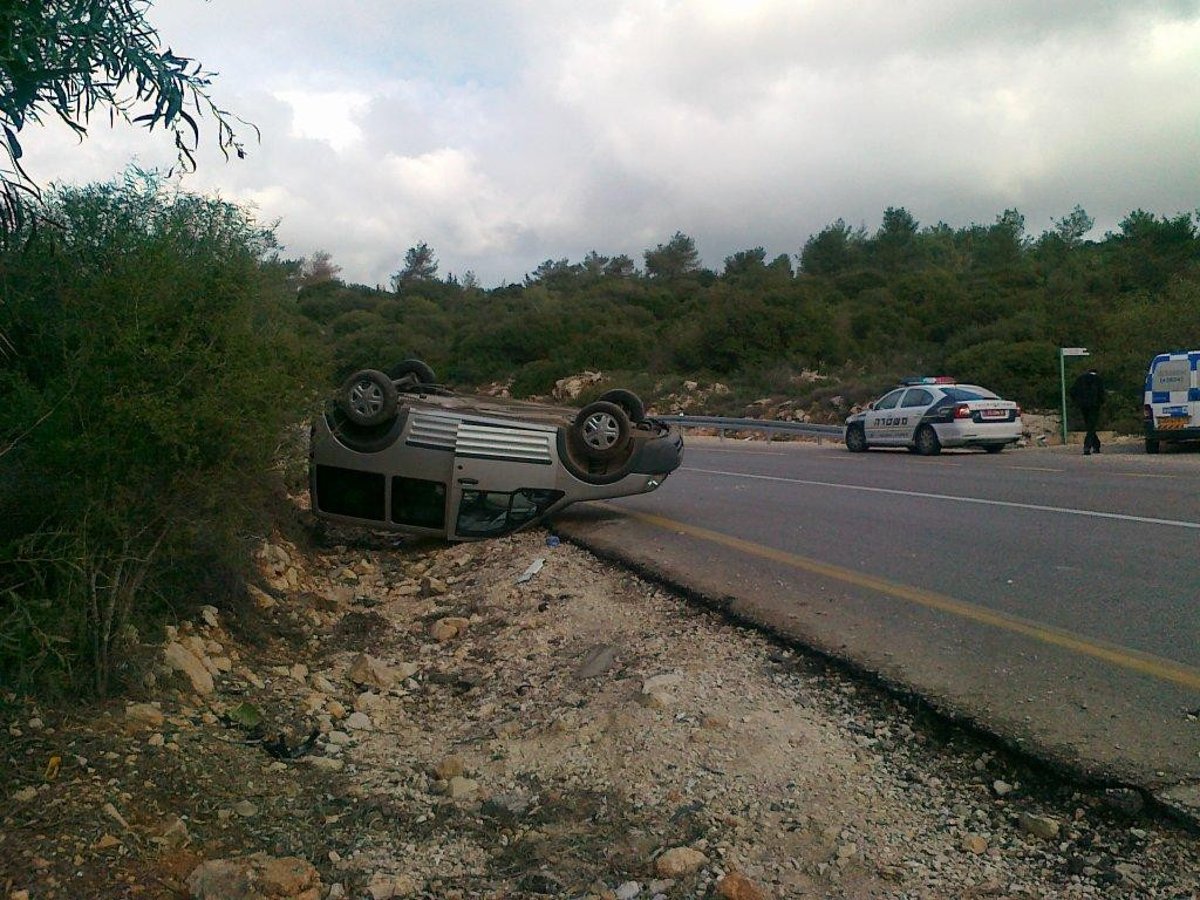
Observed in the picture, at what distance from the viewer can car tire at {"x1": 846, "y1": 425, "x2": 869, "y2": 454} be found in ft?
78.0

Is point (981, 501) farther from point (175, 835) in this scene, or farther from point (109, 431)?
point (175, 835)

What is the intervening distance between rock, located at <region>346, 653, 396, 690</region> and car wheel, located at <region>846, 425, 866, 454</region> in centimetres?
1892

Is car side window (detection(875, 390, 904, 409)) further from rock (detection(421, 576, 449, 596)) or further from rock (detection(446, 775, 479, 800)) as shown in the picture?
rock (detection(446, 775, 479, 800))

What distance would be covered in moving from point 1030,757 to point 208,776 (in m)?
3.32

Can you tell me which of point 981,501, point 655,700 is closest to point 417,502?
point 655,700

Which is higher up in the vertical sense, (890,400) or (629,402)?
(890,400)

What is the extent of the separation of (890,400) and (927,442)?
5.87ft

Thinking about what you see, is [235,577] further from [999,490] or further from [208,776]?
[999,490]

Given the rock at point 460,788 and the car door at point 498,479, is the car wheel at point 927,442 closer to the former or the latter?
the car door at point 498,479

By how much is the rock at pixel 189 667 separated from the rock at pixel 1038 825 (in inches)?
142

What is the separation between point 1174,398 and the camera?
63.5ft

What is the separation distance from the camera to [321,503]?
9.45m

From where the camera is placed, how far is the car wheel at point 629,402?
10625mm

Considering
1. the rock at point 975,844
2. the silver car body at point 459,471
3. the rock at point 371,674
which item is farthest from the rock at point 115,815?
the silver car body at point 459,471
